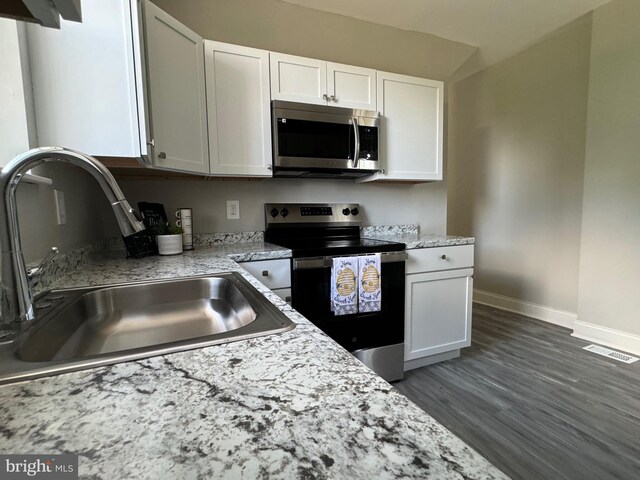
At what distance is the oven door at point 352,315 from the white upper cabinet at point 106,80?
0.92 metres

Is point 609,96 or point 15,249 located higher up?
point 609,96

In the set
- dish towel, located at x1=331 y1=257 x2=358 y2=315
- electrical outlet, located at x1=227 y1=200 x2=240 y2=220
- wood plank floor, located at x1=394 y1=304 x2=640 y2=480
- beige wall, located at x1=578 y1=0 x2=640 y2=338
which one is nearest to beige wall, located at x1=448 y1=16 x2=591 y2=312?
beige wall, located at x1=578 y1=0 x2=640 y2=338

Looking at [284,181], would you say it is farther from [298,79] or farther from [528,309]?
[528,309]

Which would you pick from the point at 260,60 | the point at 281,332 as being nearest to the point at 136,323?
the point at 281,332

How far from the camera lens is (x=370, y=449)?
0.32m

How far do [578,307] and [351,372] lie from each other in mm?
3238

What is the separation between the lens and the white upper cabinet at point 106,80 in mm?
1199

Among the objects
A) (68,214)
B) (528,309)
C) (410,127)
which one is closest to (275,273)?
(68,214)

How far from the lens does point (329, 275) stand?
1.82 meters

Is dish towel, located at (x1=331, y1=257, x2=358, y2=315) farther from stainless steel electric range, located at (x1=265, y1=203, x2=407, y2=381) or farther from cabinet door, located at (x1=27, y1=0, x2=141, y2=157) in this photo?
cabinet door, located at (x1=27, y1=0, x2=141, y2=157)

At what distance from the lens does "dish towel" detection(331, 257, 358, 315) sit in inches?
71.6

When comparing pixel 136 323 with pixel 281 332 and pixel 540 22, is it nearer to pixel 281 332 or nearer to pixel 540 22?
pixel 281 332

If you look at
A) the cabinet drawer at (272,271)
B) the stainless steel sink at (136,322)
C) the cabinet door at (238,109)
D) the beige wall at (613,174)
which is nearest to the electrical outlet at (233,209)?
the cabinet door at (238,109)

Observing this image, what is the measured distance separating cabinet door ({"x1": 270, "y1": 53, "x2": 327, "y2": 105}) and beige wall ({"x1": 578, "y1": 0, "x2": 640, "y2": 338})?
2.28 m
